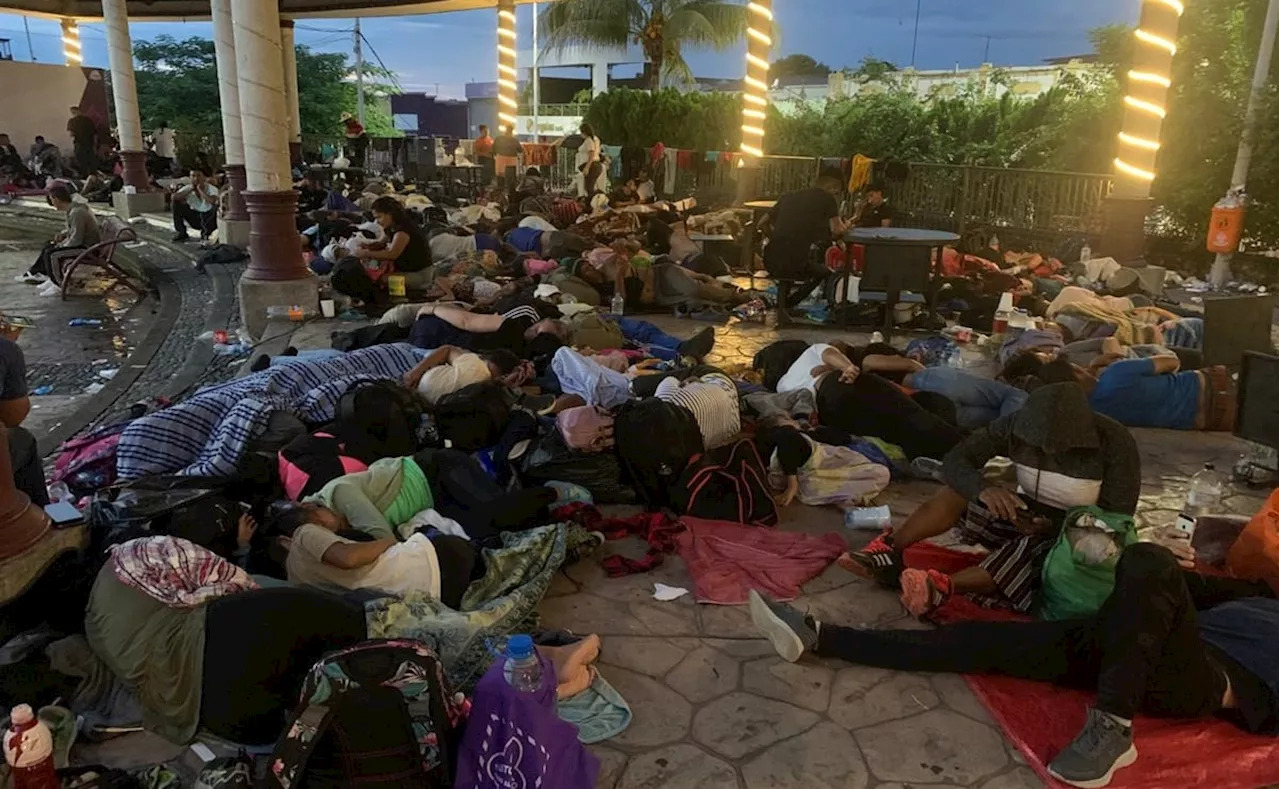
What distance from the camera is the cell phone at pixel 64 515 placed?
3406mm

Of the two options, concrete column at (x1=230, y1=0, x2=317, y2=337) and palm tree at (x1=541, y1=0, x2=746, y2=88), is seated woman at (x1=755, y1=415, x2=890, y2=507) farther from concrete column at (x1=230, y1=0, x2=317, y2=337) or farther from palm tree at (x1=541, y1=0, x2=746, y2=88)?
palm tree at (x1=541, y1=0, x2=746, y2=88)

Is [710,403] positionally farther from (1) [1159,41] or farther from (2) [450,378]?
(1) [1159,41]

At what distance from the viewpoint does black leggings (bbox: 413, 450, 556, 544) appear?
167 inches

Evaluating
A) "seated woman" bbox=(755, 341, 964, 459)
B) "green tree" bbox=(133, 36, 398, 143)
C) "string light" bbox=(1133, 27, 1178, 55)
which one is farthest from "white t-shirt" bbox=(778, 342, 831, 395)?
"green tree" bbox=(133, 36, 398, 143)

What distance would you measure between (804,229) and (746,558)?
5.15 m

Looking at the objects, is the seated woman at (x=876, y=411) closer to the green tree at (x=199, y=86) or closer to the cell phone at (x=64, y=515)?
the cell phone at (x=64, y=515)

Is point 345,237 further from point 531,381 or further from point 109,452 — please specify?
point 109,452

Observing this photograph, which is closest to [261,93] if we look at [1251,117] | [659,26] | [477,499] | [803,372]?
[803,372]

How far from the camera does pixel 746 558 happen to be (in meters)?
4.16

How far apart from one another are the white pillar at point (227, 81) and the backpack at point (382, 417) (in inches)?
341


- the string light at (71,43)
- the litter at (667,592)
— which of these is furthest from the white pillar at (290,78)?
the litter at (667,592)

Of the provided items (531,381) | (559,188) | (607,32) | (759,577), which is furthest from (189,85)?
(759,577)

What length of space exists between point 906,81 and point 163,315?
53.4 feet

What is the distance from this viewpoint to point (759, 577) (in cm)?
400
